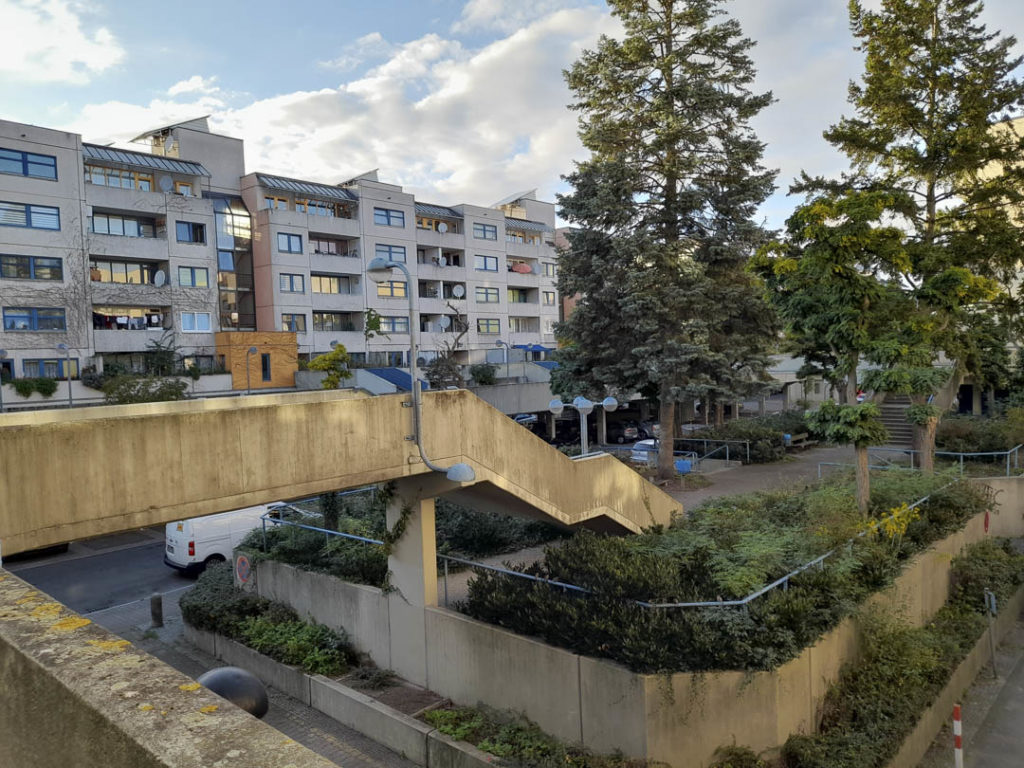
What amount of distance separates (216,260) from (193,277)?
5.36 ft

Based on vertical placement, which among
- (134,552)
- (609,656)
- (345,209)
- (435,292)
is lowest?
(134,552)

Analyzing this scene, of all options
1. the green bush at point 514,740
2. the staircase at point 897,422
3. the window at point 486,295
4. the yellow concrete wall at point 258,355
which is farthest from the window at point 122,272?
the staircase at point 897,422

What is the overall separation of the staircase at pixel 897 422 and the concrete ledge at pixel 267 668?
26.4 m

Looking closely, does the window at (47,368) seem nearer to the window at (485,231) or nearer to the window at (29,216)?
the window at (29,216)

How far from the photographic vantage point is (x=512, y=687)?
11.0 m

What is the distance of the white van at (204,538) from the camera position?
2039 cm

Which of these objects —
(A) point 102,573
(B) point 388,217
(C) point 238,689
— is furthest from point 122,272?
(C) point 238,689

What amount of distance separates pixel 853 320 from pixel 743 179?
11688mm

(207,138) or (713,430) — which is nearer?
(713,430)

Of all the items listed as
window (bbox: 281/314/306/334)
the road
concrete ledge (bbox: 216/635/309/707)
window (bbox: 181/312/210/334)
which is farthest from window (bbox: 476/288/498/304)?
concrete ledge (bbox: 216/635/309/707)

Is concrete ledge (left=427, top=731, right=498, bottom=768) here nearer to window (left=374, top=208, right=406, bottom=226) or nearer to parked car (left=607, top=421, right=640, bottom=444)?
parked car (left=607, top=421, right=640, bottom=444)

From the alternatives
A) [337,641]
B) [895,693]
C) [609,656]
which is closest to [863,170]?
[895,693]

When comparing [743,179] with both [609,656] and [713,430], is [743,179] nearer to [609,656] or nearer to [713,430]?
[713,430]

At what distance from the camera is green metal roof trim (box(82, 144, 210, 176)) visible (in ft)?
119
